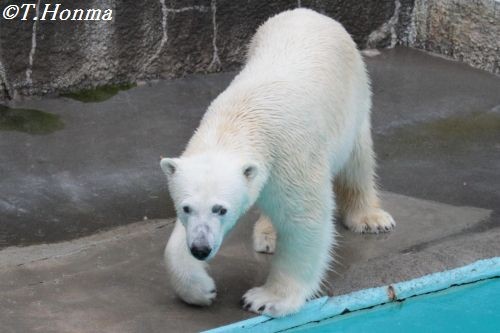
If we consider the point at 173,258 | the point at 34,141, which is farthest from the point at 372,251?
the point at 34,141

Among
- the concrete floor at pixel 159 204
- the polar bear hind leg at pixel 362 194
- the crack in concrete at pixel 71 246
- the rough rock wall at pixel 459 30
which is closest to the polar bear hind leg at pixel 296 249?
the concrete floor at pixel 159 204

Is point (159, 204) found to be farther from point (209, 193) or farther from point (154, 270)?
point (209, 193)

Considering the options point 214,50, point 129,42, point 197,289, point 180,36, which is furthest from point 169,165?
point 214,50

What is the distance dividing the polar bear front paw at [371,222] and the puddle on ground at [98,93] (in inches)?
77.5

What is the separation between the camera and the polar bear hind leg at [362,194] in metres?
4.36

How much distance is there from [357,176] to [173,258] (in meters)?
1.16

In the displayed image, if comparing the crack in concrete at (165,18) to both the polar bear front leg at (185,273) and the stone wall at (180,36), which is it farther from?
the polar bear front leg at (185,273)

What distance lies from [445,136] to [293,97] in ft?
7.11

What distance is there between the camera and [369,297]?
382 centimetres

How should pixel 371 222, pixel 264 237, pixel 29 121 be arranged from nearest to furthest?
pixel 264 237 < pixel 371 222 < pixel 29 121

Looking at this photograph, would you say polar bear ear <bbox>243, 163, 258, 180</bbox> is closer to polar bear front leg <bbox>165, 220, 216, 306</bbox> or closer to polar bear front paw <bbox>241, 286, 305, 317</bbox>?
polar bear front leg <bbox>165, 220, 216, 306</bbox>

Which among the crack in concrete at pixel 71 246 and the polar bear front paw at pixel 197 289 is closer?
the polar bear front paw at pixel 197 289

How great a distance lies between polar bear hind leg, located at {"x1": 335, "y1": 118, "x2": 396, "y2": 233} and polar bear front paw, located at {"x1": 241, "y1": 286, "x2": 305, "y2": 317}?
2.89ft

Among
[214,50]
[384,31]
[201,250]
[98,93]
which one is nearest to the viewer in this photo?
[201,250]
